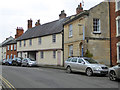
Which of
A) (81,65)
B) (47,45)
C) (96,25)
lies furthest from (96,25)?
(47,45)

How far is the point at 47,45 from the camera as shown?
31453 millimetres

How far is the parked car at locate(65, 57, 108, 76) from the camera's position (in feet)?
44.6

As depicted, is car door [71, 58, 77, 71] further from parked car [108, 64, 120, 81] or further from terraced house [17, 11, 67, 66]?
terraced house [17, 11, 67, 66]

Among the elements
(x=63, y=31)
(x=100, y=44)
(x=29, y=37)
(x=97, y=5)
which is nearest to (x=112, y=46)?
(x=100, y=44)

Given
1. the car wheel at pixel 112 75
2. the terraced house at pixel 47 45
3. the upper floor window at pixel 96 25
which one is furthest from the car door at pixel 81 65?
the terraced house at pixel 47 45

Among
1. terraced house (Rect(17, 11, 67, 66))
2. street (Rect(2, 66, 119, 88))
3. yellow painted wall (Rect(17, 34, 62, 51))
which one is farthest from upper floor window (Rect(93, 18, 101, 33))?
street (Rect(2, 66, 119, 88))

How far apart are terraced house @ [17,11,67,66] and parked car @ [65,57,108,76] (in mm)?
10471

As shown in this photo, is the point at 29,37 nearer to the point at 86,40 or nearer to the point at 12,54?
the point at 12,54

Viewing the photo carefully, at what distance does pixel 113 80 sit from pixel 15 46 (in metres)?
37.0

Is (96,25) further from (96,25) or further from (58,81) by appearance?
(58,81)

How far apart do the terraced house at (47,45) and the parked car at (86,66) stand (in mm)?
10471

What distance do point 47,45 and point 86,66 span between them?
17875 millimetres

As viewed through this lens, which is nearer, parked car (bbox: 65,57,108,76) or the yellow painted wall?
parked car (bbox: 65,57,108,76)

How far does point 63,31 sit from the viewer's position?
2728 cm
